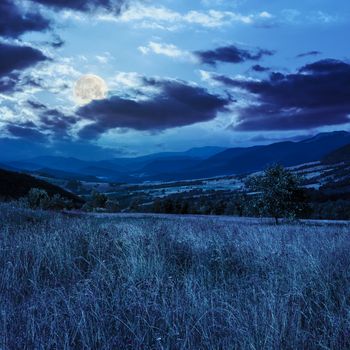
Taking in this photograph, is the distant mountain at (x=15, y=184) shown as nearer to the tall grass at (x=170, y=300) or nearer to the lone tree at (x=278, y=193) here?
the lone tree at (x=278, y=193)

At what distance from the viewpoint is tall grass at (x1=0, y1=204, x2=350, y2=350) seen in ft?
12.8

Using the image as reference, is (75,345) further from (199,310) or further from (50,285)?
(50,285)

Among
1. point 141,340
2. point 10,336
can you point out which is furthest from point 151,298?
point 10,336

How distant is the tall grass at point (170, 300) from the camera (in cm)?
390

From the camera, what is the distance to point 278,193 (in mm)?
29719

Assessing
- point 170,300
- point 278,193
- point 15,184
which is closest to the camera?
point 170,300

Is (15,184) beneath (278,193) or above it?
above

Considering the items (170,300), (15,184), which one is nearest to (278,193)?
(170,300)

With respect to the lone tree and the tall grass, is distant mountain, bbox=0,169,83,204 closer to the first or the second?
the lone tree

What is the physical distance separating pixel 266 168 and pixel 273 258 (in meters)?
24.0

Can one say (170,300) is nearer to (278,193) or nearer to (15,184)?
(278,193)

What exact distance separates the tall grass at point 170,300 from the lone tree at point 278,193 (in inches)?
865

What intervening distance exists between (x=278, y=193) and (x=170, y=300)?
2601cm

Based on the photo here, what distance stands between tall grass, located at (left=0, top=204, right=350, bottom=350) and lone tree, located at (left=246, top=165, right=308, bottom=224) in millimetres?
21969
